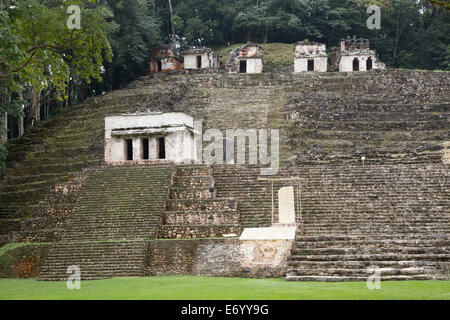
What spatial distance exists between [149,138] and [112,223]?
16.9ft

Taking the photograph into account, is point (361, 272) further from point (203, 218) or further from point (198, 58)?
point (198, 58)

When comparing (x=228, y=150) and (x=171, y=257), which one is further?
(x=228, y=150)

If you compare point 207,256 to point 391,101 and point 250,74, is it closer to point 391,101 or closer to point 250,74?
point 391,101

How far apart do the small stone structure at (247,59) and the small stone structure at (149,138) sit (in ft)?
50.3

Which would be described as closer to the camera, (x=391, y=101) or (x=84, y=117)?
(x=391, y=101)

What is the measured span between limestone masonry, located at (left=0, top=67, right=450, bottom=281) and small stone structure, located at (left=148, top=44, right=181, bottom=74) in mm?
7434

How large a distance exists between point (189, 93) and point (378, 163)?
13.0 m

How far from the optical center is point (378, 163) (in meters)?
22.4

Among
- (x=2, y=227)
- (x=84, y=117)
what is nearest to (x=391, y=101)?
(x=84, y=117)

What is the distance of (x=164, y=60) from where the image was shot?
40000 millimetres

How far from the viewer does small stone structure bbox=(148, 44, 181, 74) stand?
3994cm

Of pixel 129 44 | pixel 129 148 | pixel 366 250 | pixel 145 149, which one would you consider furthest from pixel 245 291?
pixel 129 44

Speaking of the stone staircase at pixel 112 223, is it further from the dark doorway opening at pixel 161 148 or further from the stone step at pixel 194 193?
the dark doorway opening at pixel 161 148

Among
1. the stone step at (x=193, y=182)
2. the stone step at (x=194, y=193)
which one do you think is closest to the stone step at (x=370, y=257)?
the stone step at (x=194, y=193)
